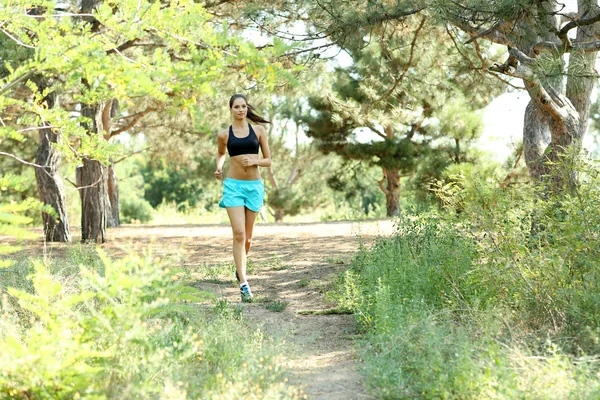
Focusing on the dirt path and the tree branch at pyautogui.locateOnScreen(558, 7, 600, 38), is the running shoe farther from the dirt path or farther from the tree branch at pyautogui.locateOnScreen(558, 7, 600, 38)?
the tree branch at pyautogui.locateOnScreen(558, 7, 600, 38)

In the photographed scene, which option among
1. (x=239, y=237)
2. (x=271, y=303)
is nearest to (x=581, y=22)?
(x=239, y=237)

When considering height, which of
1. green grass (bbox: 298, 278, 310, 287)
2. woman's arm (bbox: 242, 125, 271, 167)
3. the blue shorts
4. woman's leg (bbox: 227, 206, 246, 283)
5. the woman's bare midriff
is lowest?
green grass (bbox: 298, 278, 310, 287)

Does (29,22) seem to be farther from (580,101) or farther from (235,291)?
(580,101)

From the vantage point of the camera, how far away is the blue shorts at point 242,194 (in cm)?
586

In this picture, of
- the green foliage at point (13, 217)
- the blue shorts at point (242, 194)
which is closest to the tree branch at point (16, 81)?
the green foliage at point (13, 217)

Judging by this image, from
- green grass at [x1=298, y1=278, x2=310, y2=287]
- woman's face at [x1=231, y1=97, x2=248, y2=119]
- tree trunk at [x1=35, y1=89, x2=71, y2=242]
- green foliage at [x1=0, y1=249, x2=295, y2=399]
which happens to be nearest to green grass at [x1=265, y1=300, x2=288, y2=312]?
green grass at [x1=298, y1=278, x2=310, y2=287]

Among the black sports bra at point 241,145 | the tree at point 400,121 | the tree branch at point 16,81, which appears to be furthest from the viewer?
the tree at point 400,121

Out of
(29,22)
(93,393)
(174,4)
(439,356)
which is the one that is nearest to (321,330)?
(439,356)

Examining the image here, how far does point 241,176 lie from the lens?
5.92 metres

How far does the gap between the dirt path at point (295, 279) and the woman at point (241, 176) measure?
535 mm

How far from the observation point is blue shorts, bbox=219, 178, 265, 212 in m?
5.86

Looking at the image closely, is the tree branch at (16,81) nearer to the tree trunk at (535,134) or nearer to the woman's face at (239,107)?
the woman's face at (239,107)

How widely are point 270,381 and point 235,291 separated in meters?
3.19

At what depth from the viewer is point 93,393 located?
2.95m
